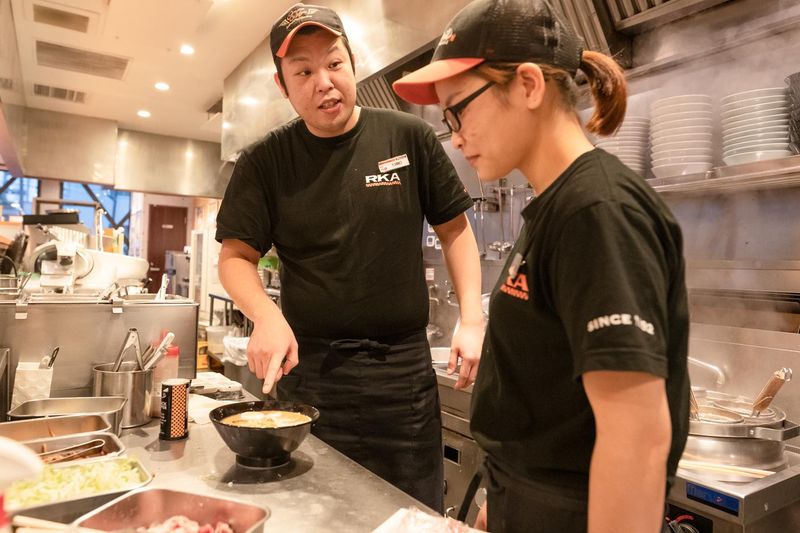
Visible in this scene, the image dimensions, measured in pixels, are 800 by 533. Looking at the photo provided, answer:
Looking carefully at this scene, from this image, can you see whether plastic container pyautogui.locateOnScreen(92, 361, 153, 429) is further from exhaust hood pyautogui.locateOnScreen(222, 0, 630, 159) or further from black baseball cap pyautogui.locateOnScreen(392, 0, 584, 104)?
exhaust hood pyautogui.locateOnScreen(222, 0, 630, 159)

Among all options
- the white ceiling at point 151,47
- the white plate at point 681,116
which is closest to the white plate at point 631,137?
the white plate at point 681,116

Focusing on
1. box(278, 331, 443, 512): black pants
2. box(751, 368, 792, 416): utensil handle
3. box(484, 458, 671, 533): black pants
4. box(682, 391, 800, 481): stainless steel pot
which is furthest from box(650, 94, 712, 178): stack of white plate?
box(484, 458, 671, 533): black pants

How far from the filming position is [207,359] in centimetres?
647

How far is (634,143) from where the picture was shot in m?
2.38

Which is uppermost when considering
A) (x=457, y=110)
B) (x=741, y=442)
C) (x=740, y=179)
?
(x=740, y=179)

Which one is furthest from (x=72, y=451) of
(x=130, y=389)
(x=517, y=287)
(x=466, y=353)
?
(x=517, y=287)

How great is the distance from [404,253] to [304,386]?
467 millimetres

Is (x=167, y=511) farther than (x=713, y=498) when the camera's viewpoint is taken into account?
No

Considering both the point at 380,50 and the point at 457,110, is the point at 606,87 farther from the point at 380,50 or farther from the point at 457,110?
the point at 380,50

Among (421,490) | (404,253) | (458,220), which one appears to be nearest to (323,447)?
(421,490)

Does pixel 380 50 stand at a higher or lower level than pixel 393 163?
higher

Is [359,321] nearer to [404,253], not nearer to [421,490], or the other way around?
[404,253]

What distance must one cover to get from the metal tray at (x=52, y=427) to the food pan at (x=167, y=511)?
1.61 feet

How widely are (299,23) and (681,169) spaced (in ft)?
5.12
